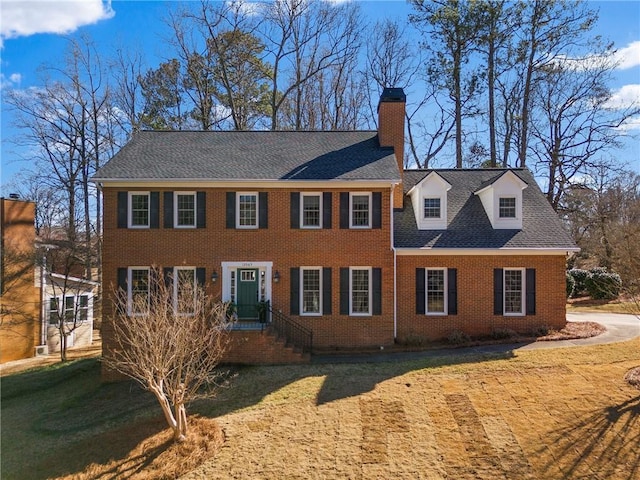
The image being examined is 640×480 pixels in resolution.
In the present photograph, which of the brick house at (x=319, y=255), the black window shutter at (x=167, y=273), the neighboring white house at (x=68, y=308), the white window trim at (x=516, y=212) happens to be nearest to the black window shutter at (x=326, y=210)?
the brick house at (x=319, y=255)

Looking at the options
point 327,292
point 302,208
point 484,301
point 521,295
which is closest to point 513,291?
point 521,295

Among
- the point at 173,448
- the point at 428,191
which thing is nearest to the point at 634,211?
the point at 428,191

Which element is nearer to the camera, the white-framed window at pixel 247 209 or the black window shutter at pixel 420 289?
the white-framed window at pixel 247 209

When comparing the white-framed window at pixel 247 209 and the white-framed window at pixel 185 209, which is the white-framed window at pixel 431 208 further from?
the white-framed window at pixel 185 209

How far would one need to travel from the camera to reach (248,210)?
14.9 metres

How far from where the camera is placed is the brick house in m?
14.6

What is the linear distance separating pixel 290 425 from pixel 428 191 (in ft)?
33.8

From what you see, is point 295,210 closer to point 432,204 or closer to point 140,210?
point 432,204

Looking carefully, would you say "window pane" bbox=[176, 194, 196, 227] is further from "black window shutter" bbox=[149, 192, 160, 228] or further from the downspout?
the downspout

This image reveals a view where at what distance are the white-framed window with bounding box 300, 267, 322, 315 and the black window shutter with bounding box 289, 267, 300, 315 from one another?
0.13m

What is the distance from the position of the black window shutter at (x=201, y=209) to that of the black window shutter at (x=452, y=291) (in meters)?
9.15

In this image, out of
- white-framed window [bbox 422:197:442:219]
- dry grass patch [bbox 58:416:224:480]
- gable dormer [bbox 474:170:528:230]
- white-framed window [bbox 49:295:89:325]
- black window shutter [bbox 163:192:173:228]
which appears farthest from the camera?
white-framed window [bbox 49:295:89:325]

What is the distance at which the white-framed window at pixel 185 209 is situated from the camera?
14.8m

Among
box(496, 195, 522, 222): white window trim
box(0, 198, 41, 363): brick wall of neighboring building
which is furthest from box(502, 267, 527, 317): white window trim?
box(0, 198, 41, 363): brick wall of neighboring building
